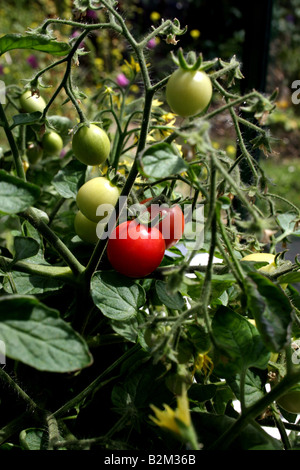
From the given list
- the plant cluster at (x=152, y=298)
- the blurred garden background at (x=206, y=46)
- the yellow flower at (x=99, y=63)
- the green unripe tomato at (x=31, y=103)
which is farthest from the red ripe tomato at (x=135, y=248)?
the yellow flower at (x=99, y=63)

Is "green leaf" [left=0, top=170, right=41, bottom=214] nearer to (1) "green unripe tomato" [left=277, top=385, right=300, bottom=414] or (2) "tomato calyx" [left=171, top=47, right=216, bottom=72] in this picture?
(2) "tomato calyx" [left=171, top=47, right=216, bottom=72]

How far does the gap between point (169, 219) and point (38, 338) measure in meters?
0.19

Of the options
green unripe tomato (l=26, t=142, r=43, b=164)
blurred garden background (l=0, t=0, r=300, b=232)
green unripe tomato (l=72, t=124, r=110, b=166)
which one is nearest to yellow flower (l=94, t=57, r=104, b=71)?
blurred garden background (l=0, t=0, r=300, b=232)

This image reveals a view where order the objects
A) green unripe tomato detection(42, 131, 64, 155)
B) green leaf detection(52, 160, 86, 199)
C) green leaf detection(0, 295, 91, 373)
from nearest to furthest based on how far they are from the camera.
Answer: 1. green leaf detection(0, 295, 91, 373)
2. green leaf detection(52, 160, 86, 199)
3. green unripe tomato detection(42, 131, 64, 155)

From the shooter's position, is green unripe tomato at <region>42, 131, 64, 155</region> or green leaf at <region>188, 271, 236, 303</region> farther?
green unripe tomato at <region>42, 131, 64, 155</region>

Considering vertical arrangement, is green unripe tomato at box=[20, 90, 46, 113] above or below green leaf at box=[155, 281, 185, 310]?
above

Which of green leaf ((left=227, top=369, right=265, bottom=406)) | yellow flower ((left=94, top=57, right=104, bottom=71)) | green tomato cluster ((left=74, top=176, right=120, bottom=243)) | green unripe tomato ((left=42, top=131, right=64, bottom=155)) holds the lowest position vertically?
green leaf ((left=227, top=369, right=265, bottom=406))

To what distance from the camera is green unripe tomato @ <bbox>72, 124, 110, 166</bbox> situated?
0.44 metres

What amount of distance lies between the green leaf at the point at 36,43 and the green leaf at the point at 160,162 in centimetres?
14

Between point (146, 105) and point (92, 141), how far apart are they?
0.09 m

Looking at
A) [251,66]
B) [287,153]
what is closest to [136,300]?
[251,66]

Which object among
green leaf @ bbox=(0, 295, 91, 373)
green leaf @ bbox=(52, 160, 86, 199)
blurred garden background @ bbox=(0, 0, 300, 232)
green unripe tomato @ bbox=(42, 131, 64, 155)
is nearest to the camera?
green leaf @ bbox=(0, 295, 91, 373)

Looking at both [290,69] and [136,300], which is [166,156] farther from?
[290,69]

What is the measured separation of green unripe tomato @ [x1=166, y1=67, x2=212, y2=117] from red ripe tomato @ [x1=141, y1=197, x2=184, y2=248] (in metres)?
0.11
